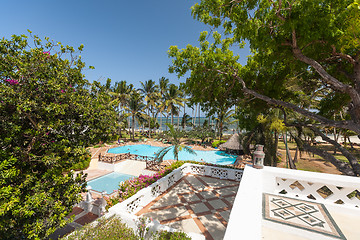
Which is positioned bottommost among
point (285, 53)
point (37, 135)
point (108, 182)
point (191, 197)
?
point (108, 182)

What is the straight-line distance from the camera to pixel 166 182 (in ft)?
25.0

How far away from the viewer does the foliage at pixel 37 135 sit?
9.84ft

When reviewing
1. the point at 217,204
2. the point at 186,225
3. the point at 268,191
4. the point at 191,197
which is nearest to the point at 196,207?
the point at 191,197

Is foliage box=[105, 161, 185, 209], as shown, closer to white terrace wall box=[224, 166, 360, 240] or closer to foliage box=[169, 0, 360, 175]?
white terrace wall box=[224, 166, 360, 240]

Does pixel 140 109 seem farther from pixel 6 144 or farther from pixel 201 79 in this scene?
pixel 6 144

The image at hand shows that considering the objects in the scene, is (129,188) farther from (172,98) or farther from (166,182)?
(172,98)

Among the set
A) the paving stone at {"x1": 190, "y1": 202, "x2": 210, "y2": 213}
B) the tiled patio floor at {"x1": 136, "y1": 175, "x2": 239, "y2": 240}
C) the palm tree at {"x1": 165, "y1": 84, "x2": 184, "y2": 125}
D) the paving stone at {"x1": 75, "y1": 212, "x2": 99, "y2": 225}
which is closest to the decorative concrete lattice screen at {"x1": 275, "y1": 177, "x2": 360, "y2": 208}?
the tiled patio floor at {"x1": 136, "y1": 175, "x2": 239, "y2": 240}

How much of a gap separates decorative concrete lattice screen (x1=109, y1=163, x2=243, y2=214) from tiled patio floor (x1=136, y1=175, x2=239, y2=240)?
25 centimetres

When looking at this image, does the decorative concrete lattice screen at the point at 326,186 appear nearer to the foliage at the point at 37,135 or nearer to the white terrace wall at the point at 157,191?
the white terrace wall at the point at 157,191

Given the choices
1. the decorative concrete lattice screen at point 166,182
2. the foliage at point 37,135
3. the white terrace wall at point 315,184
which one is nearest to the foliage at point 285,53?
the white terrace wall at point 315,184

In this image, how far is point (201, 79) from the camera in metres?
7.60

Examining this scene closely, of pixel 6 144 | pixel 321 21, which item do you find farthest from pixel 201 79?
pixel 6 144

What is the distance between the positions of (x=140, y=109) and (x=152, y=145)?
10570 millimetres

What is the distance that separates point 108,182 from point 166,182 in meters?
8.24
